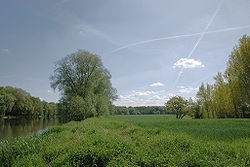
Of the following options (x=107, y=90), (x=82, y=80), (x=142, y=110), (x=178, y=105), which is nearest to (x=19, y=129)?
(x=82, y=80)

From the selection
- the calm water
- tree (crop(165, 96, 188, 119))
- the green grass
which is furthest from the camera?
tree (crop(165, 96, 188, 119))

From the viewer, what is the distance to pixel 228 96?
32.2m

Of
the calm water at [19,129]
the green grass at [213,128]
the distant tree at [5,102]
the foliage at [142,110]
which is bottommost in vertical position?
the foliage at [142,110]

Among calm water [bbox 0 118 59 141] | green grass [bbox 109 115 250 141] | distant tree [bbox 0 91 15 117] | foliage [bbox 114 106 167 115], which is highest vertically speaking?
distant tree [bbox 0 91 15 117]

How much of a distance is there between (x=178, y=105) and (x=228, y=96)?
13.4 m

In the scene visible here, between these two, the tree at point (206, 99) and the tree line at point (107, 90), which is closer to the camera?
the tree line at point (107, 90)

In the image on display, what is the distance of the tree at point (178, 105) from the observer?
42656 millimetres

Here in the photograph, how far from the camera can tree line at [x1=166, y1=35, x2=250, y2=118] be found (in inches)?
948

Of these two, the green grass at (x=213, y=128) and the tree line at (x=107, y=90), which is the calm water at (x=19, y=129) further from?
the green grass at (x=213, y=128)

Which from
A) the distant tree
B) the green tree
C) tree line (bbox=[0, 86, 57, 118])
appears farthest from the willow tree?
the distant tree

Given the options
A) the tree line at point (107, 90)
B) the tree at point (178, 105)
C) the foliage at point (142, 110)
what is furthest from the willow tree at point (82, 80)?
the foliage at point (142, 110)

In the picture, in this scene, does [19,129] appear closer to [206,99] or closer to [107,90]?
[107,90]

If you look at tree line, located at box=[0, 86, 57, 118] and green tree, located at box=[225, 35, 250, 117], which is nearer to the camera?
green tree, located at box=[225, 35, 250, 117]

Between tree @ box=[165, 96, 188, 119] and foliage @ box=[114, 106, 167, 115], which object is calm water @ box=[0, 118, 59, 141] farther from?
foliage @ box=[114, 106, 167, 115]
